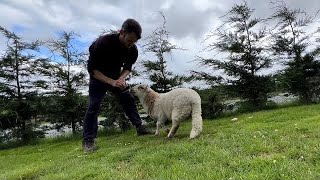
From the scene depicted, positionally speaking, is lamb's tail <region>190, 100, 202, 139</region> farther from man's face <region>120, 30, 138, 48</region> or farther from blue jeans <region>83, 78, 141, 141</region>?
blue jeans <region>83, 78, 141, 141</region>

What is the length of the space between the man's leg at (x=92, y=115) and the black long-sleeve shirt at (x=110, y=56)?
0.28 meters

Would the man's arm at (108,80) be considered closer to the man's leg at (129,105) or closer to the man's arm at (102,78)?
the man's arm at (102,78)

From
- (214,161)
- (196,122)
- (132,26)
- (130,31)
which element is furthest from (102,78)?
(214,161)

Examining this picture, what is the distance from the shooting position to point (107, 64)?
9.27 meters

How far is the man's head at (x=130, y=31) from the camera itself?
8258mm

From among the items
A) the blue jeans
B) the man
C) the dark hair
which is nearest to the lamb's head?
the blue jeans

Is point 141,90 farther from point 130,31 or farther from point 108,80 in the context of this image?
point 130,31

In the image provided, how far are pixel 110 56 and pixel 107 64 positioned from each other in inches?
9.2

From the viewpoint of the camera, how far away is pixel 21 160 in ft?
34.7

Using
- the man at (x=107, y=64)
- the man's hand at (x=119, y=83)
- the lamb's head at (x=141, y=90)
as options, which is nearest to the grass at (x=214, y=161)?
the man at (x=107, y=64)

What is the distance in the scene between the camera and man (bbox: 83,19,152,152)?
28.0 feet

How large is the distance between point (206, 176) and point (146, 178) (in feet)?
2.80

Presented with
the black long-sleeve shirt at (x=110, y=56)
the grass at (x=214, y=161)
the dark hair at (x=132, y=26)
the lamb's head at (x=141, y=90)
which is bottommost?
the grass at (x=214, y=161)

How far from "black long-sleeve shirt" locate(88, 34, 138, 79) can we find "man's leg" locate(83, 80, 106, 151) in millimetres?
283
